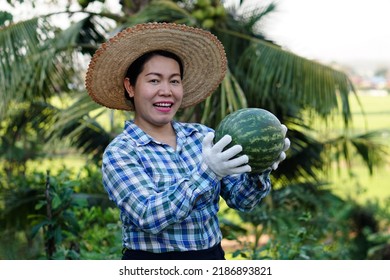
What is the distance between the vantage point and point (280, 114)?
6.36m

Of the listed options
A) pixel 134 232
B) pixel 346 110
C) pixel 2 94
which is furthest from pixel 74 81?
pixel 134 232

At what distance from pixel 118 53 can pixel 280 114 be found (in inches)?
162

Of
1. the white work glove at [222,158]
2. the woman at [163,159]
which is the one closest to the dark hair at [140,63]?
the woman at [163,159]

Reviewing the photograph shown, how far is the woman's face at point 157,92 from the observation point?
2.26m

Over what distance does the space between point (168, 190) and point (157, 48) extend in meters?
0.59

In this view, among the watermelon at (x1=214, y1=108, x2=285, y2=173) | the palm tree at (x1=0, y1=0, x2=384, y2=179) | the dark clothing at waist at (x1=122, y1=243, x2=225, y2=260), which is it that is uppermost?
the palm tree at (x1=0, y1=0, x2=384, y2=179)

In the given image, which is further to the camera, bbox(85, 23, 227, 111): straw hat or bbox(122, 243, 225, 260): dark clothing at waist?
bbox(85, 23, 227, 111): straw hat

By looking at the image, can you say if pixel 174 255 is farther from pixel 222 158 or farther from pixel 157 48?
pixel 157 48

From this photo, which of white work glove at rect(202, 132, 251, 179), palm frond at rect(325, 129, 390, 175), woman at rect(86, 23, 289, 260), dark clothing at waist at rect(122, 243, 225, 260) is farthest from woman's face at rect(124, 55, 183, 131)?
palm frond at rect(325, 129, 390, 175)

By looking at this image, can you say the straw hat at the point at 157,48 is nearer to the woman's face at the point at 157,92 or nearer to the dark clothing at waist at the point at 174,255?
the woman's face at the point at 157,92

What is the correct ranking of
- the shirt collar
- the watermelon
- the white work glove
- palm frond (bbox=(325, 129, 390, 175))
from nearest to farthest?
the white work glove < the watermelon < the shirt collar < palm frond (bbox=(325, 129, 390, 175))

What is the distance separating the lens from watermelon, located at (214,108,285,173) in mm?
2117

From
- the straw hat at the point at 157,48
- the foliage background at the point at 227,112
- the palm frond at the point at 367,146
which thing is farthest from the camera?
the palm frond at the point at 367,146

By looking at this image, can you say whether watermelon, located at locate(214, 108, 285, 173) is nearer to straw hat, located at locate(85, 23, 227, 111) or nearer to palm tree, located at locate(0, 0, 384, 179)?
straw hat, located at locate(85, 23, 227, 111)
